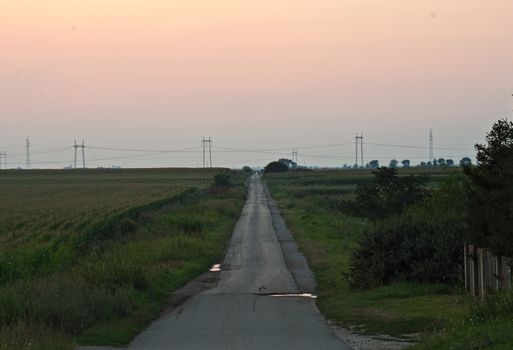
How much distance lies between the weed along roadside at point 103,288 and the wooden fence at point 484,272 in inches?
274

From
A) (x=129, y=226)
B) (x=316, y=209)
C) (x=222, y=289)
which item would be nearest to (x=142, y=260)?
(x=222, y=289)

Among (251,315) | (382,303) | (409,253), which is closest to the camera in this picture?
(251,315)

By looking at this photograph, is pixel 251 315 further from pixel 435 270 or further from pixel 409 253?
pixel 435 270

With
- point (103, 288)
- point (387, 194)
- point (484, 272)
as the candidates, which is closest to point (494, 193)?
point (484, 272)

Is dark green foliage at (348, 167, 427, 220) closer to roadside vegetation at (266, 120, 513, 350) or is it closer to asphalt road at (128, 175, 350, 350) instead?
roadside vegetation at (266, 120, 513, 350)

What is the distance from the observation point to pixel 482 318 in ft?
44.2

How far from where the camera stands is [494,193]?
56.2ft

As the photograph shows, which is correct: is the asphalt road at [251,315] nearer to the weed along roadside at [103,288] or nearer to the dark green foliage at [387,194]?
the weed along roadside at [103,288]

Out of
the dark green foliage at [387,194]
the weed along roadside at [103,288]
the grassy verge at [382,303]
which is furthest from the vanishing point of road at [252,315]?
the dark green foliage at [387,194]

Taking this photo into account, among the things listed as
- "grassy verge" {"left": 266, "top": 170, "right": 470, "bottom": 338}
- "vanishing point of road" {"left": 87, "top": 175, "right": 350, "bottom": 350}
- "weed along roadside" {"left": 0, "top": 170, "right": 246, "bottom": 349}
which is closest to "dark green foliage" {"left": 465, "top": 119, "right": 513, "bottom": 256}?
"grassy verge" {"left": 266, "top": 170, "right": 470, "bottom": 338}

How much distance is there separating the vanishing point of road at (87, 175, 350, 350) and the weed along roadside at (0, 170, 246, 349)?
715 mm

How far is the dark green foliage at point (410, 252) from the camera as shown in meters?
21.8

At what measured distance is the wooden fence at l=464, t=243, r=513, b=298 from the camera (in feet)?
54.7

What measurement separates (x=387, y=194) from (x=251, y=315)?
25.1 metres
